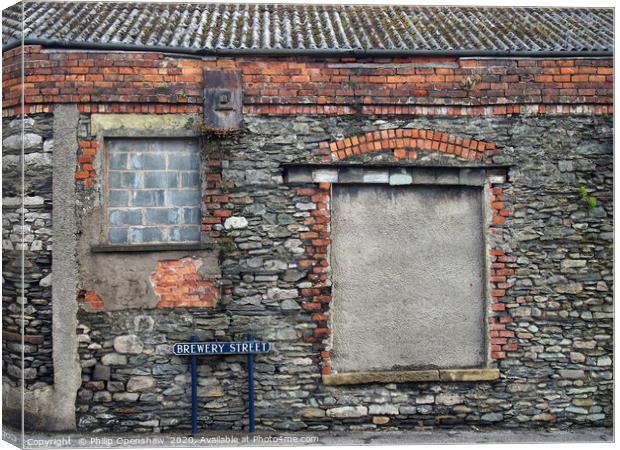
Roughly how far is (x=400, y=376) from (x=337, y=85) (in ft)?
9.18

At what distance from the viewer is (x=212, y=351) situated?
6441 millimetres

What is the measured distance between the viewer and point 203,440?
20.8ft

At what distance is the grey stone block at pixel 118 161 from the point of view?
6.49m

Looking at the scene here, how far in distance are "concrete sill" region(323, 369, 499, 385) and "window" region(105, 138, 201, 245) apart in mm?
1859

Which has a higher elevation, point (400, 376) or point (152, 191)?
point (152, 191)

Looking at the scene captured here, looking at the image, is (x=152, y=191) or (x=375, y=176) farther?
(x=375, y=176)

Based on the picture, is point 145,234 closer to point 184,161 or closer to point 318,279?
point 184,161

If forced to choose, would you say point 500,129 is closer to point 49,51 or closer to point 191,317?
point 191,317

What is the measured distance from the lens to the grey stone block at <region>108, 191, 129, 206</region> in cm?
644

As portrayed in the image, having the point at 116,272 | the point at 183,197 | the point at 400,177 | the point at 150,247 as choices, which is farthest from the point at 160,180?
the point at 400,177

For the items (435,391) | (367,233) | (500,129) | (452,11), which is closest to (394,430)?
(435,391)

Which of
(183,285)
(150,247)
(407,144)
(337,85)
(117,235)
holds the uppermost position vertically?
(337,85)

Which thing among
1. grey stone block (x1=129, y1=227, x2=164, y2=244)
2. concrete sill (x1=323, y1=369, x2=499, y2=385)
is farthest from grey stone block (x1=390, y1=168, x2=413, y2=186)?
grey stone block (x1=129, y1=227, x2=164, y2=244)

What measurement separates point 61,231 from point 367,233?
2.79m
